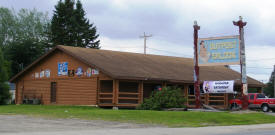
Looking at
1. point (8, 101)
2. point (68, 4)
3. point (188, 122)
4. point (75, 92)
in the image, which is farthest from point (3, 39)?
point (188, 122)

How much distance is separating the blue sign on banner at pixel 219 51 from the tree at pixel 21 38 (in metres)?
48.3

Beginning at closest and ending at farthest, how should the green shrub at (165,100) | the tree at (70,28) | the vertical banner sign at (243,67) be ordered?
the vertical banner sign at (243,67), the green shrub at (165,100), the tree at (70,28)

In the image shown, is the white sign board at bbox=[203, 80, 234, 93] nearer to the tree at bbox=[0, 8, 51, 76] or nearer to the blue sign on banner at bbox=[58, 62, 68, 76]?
the blue sign on banner at bbox=[58, 62, 68, 76]

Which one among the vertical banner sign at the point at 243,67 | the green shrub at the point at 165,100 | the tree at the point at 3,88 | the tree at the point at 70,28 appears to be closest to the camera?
the vertical banner sign at the point at 243,67

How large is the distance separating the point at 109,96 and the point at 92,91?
165cm

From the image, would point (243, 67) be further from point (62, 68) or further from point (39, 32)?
point (39, 32)

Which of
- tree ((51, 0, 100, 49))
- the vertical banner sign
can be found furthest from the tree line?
the vertical banner sign

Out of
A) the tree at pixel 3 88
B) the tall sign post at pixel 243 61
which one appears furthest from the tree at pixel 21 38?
the tall sign post at pixel 243 61

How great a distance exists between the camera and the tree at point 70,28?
7275 cm

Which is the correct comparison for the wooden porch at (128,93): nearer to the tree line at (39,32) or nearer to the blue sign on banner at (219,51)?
the blue sign on banner at (219,51)

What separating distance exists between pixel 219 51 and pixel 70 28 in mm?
45764

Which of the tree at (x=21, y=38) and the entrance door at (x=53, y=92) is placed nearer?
the entrance door at (x=53, y=92)

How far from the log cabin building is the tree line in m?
29.7

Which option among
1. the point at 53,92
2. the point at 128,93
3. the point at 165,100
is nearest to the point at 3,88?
the point at 53,92
